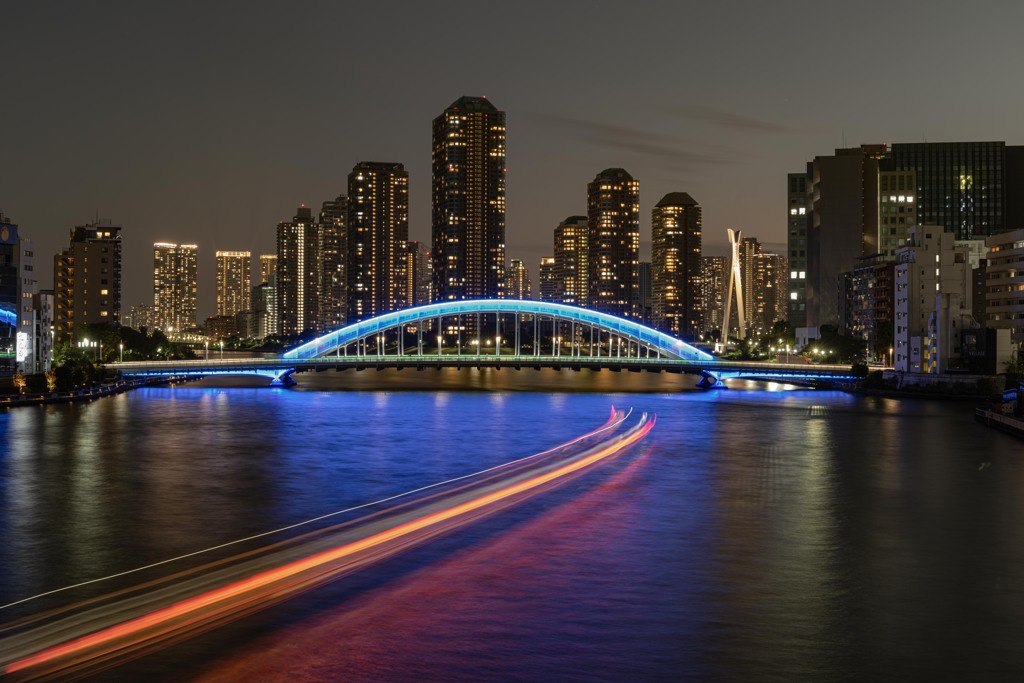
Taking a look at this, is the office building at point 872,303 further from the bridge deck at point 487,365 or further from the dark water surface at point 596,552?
the dark water surface at point 596,552

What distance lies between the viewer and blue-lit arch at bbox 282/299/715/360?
113438mm

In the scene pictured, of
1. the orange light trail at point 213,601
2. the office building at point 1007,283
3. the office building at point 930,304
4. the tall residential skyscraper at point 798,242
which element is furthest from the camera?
the tall residential skyscraper at point 798,242

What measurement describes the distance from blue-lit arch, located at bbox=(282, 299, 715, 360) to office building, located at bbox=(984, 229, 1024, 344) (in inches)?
1139

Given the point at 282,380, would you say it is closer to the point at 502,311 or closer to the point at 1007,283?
the point at 502,311

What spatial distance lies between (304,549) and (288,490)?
36.5ft

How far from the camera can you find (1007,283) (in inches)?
4077

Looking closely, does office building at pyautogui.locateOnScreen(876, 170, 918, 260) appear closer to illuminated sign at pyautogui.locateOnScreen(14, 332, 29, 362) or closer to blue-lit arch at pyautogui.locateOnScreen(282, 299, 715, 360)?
blue-lit arch at pyautogui.locateOnScreen(282, 299, 715, 360)

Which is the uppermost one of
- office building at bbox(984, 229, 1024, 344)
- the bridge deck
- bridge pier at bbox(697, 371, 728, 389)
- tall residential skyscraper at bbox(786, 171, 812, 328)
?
tall residential skyscraper at bbox(786, 171, 812, 328)

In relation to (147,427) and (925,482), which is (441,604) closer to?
(925,482)

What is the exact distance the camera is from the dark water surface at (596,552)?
47.8ft

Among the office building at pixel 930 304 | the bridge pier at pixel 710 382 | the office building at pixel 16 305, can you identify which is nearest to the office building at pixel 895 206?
the bridge pier at pixel 710 382

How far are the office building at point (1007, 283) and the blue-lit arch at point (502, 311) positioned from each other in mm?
28941

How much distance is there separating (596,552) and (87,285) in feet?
495

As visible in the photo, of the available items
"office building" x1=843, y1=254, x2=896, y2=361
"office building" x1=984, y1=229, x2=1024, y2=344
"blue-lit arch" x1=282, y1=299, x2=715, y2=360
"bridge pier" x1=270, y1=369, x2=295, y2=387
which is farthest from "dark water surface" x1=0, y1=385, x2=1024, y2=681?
"office building" x1=843, y1=254, x2=896, y2=361
